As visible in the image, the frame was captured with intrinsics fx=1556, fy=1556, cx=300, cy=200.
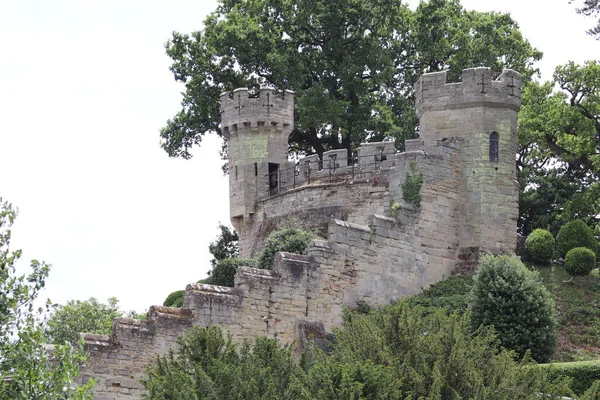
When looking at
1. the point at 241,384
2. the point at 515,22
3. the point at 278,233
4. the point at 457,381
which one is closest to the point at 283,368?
the point at 241,384

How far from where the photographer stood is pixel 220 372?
2661cm

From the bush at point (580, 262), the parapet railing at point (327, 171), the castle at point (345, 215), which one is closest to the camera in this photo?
the castle at point (345, 215)

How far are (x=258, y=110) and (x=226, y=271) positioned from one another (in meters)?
6.11

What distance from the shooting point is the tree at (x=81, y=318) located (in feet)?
168

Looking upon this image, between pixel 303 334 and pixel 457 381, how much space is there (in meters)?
7.03

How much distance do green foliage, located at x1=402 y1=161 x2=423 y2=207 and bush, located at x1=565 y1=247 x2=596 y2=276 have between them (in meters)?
3.98

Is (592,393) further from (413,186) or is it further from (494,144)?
(494,144)

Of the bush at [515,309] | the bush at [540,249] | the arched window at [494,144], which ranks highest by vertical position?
the arched window at [494,144]

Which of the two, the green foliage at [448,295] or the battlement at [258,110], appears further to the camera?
the battlement at [258,110]

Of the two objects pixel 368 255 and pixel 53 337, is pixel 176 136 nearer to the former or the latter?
pixel 53 337

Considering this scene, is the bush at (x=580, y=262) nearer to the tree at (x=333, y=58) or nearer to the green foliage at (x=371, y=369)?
the green foliage at (x=371, y=369)

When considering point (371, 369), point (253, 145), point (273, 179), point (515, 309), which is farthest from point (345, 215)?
point (371, 369)

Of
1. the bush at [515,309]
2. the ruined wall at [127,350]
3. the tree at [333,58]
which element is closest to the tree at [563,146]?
the tree at [333,58]

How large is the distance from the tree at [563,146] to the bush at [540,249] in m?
6.23
